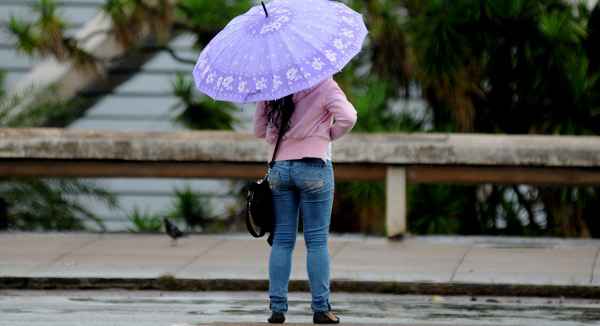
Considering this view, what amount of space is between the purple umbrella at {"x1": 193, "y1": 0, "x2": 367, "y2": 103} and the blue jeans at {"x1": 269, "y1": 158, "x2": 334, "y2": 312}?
1.85ft

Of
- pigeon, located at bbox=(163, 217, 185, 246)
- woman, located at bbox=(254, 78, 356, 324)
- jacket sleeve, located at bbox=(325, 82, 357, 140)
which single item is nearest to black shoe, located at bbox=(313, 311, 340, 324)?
woman, located at bbox=(254, 78, 356, 324)

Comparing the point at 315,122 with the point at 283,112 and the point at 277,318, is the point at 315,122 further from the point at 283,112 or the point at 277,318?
the point at 277,318

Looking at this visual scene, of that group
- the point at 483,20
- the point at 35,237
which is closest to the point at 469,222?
the point at 483,20

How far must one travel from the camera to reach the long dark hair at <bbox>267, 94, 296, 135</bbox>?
834 centimetres

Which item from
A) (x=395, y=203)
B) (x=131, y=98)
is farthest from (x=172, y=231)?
(x=131, y=98)

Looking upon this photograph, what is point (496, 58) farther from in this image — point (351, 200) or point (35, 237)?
point (35, 237)

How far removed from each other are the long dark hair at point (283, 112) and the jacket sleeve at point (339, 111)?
20cm

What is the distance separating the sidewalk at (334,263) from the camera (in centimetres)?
1068

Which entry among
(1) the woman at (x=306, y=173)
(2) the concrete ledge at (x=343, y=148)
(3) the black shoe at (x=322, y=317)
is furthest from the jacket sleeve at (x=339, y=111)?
(2) the concrete ledge at (x=343, y=148)

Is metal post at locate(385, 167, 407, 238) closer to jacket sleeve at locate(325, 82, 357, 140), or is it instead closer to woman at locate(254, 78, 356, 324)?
woman at locate(254, 78, 356, 324)

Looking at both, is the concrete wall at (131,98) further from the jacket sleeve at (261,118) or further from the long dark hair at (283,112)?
the long dark hair at (283,112)

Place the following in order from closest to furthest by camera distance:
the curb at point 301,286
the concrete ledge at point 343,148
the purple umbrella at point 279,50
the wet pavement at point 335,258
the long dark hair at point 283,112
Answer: the purple umbrella at point 279,50
the long dark hair at point 283,112
the curb at point 301,286
the wet pavement at point 335,258
the concrete ledge at point 343,148

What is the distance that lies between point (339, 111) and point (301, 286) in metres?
2.72

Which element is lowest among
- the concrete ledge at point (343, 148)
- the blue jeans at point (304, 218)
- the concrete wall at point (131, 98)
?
the concrete wall at point (131, 98)
